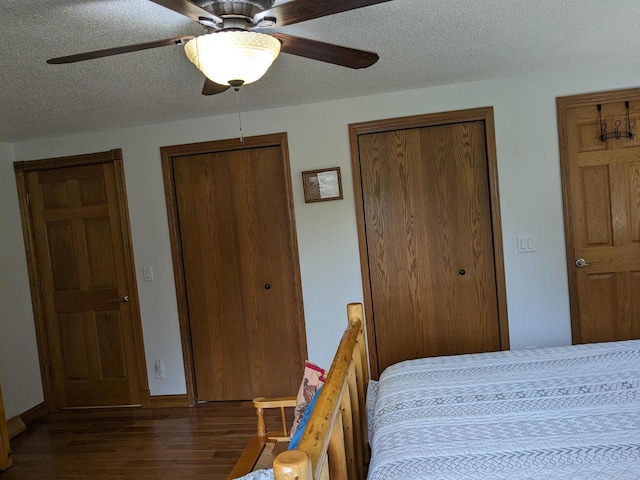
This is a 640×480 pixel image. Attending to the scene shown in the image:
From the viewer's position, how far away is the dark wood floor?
114 inches

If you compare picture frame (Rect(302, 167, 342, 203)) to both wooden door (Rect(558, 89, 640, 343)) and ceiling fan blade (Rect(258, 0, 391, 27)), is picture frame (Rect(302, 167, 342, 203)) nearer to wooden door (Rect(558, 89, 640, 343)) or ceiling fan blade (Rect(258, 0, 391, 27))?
wooden door (Rect(558, 89, 640, 343))

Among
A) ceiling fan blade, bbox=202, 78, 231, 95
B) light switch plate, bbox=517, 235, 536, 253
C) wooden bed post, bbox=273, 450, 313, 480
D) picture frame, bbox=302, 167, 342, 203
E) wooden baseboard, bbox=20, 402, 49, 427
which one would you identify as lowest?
wooden baseboard, bbox=20, 402, 49, 427

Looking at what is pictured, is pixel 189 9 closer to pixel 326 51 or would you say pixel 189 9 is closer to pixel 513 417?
pixel 326 51

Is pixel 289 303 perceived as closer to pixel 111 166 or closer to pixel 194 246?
pixel 194 246

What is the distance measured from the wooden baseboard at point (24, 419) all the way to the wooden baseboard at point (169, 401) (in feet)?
3.05

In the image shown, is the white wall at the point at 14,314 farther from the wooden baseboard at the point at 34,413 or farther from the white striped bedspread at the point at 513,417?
the white striped bedspread at the point at 513,417

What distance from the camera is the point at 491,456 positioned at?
134 centimetres

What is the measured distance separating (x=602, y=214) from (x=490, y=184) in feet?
2.52

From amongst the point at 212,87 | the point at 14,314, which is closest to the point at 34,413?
the point at 14,314

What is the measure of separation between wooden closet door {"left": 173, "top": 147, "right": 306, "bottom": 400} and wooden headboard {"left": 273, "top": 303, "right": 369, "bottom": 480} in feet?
4.83

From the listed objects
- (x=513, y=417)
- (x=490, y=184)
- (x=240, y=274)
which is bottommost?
(x=513, y=417)

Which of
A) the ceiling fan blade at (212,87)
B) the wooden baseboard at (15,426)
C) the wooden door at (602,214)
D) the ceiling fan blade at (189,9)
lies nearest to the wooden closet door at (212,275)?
the wooden baseboard at (15,426)

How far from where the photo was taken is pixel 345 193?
3.49m

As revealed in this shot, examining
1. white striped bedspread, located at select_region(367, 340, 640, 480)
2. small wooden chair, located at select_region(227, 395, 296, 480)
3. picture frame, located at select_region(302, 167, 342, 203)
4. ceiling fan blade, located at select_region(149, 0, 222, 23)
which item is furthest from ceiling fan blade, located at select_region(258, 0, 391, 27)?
picture frame, located at select_region(302, 167, 342, 203)
